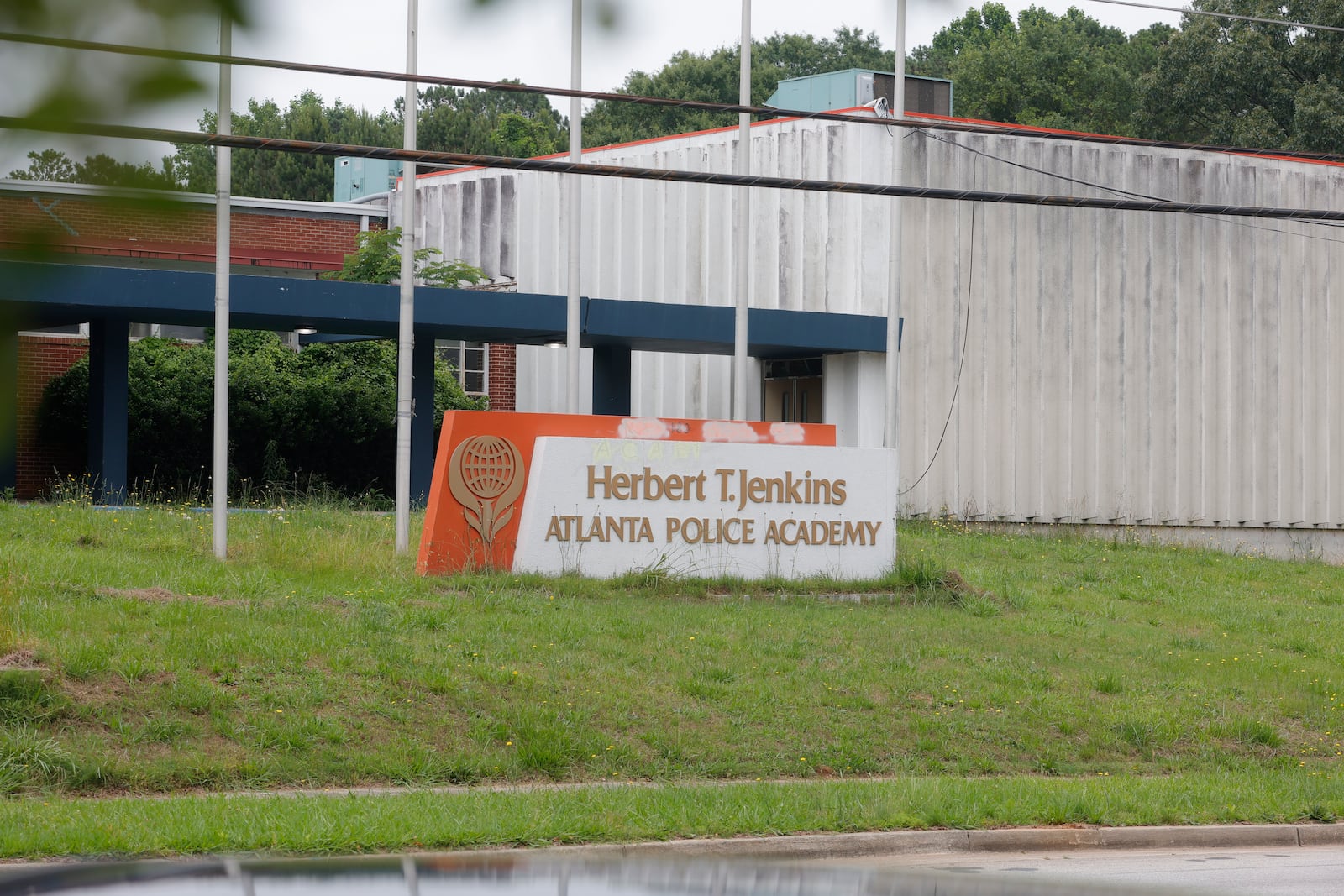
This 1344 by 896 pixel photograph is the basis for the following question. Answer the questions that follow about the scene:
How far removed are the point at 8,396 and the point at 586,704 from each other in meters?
10.1

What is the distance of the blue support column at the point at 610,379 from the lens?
2642cm

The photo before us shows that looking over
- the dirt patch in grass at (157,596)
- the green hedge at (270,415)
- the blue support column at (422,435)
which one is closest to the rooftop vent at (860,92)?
the blue support column at (422,435)

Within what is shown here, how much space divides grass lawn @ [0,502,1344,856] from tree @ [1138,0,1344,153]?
2532 cm

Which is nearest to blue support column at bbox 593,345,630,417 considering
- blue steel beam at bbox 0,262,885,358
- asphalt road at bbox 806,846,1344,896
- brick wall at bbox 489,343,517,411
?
blue steel beam at bbox 0,262,885,358

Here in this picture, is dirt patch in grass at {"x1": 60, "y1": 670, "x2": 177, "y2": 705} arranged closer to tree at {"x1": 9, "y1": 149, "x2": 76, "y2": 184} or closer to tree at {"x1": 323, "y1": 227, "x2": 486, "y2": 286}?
tree at {"x1": 9, "y1": 149, "x2": 76, "y2": 184}

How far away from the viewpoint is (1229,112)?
135 ft

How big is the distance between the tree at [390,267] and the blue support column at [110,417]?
7436mm

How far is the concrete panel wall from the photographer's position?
26750mm

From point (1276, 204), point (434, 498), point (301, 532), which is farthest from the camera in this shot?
point (1276, 204)

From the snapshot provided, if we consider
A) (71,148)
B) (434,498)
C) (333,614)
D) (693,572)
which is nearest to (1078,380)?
(693,572)

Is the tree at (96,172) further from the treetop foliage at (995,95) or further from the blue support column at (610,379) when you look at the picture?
the blue support column at (610,379)

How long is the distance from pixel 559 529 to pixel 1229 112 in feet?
105

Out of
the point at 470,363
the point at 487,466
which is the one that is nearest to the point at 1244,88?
the point at 470,363

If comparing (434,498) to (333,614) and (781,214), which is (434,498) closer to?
(333,614)
